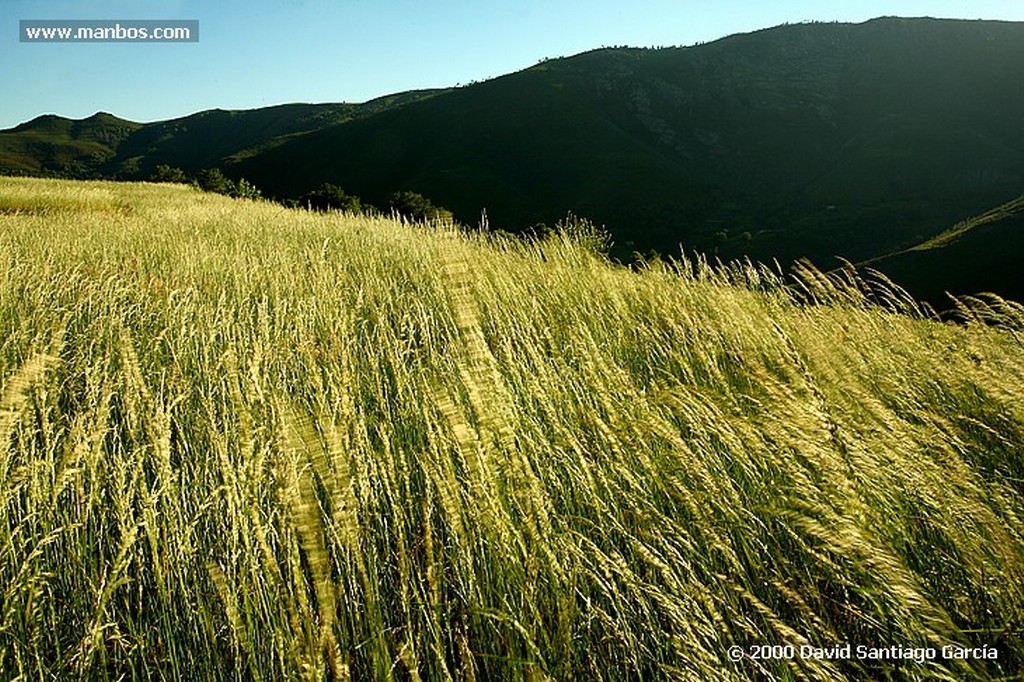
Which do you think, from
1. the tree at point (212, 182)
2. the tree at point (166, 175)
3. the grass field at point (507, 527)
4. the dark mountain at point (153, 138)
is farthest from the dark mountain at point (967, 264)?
the dark mountain at point (153, 138)

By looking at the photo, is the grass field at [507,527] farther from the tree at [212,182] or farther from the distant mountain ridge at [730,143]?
the distant mountain ridge at [730,143]

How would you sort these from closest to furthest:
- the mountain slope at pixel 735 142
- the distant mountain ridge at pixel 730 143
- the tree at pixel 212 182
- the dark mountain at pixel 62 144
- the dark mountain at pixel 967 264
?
the dark mountain at pixel 967 264
the tree at pixel 212 182
the distant mountain ridge at pixel 730 143
the mountain slope at pixel 735 142
the dark mountain at pixel 62 144

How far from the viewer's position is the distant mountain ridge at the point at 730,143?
224ft

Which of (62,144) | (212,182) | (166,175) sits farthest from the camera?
(62,144)

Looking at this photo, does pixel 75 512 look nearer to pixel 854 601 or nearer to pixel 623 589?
pixel 623 589

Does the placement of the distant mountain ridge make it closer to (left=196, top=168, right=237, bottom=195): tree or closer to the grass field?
(left=196, top=168, right=237, bottom=195): tree

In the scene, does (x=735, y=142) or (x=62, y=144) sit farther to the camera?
(x=62, y=144)

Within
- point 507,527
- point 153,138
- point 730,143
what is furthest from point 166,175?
point 153,138

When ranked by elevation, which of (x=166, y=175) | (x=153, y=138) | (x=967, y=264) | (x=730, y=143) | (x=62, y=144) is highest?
(x=153, y=138)

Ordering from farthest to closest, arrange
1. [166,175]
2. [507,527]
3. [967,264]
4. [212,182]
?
[166,175], [212,182], [967,264], [507,527]

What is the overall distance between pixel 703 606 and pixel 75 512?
76.0 inches

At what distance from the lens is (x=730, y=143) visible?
3610 inches

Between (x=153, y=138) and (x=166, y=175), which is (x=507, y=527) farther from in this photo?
(x=153, y=138)

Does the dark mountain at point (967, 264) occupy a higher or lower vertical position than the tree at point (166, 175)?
lower
